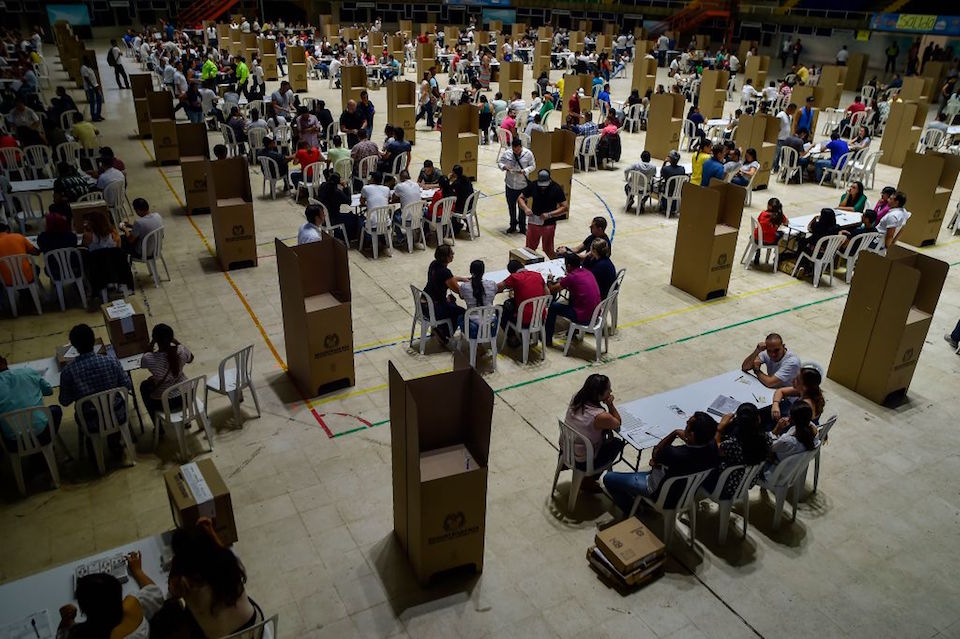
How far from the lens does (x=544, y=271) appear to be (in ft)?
28.7

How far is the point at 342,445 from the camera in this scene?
6.64 m

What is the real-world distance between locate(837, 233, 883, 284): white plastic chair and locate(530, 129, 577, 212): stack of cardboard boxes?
173 inches

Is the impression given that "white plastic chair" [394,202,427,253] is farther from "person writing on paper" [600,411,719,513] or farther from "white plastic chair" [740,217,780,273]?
"person writing on paper" [600,411,719,513]

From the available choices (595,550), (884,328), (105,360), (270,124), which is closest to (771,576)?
(595,550)

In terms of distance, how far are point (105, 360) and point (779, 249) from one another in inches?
350

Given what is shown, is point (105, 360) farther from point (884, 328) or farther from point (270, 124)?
point (270, 124)

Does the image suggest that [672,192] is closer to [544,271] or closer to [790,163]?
[790,163]

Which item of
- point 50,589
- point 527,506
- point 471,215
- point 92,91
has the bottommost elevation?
point 527,506

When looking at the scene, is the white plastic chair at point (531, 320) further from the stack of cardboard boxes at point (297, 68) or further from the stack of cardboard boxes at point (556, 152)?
the stack of cardboard boxes at point (297, 68)

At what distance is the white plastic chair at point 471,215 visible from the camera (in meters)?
11.2

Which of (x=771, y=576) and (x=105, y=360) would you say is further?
(x=105, y=360)

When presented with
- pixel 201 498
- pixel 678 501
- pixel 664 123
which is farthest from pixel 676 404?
pixel 664 123

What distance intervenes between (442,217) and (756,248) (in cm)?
465

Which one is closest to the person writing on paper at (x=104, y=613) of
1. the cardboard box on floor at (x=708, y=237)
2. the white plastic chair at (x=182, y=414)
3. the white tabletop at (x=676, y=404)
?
the white plastic chair at (x=182, y=414)
